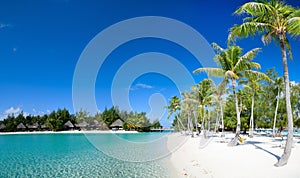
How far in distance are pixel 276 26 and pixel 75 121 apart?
7066cm

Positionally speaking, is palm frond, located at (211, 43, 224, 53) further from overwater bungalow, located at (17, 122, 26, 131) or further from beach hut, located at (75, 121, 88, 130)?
overwater bungalow, located at (17, 122, 26, 131)

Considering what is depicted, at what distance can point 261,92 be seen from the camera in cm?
3080

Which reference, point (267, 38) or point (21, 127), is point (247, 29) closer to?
point (267, 38)

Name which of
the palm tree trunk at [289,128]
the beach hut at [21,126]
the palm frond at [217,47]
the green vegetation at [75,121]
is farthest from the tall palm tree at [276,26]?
the beach hut at [21,126]

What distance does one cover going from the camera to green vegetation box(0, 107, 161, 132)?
67000mm

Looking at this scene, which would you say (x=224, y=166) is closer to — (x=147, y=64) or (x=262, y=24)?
(x=262, y=24)

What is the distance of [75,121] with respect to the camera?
71.7 m

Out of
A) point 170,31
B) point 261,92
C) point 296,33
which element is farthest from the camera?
point 261,92

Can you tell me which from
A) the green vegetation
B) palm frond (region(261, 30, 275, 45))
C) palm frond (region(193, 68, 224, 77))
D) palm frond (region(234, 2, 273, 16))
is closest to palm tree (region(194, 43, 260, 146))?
palm frond (region(193, 68, 224, 77))

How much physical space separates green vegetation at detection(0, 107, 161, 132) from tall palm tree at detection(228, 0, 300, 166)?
62.0 meters

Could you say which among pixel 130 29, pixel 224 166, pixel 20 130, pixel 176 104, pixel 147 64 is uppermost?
pixel 130 29

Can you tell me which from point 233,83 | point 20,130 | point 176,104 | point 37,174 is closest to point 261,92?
point 176,104

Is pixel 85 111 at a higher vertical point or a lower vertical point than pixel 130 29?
lower

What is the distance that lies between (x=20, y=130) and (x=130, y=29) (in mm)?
69181
